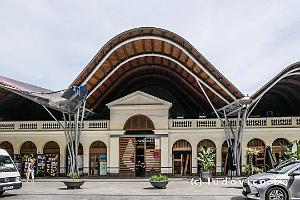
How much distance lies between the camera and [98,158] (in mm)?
41719

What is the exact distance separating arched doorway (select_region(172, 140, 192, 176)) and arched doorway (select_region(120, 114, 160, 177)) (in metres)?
1.68

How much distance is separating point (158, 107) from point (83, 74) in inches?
318

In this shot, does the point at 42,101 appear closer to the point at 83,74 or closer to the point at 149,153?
the point at 83,74

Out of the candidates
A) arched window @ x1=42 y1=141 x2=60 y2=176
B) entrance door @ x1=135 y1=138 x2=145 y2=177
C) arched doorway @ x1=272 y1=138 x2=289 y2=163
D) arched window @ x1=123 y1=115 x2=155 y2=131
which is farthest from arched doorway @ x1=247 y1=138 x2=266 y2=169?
arched window @ x1=42 y1=141 x2=60 y2=176

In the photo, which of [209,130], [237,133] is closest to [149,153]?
[209,130]

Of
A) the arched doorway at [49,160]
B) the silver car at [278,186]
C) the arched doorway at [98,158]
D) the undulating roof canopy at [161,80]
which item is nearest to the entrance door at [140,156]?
the arched doorway at [98,158]

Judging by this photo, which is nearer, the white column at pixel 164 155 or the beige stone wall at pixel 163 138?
the beige stone wall at pixel 163 138

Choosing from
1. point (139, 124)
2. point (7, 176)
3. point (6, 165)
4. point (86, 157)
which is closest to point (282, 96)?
point (139, 124)

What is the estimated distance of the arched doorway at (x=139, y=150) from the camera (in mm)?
40969

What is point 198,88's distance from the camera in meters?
44.1

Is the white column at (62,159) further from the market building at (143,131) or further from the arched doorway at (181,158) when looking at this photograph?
the arched doorway at (181,158)

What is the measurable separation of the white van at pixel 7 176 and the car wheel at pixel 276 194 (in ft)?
43.5

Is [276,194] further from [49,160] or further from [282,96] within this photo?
[282,96]

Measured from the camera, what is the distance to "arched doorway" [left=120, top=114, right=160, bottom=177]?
134 ft
